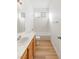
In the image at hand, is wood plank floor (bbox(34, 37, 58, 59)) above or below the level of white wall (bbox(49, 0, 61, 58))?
below

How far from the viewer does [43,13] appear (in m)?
9.52

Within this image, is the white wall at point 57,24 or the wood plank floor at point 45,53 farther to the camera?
the wood plank floor at point 45,53

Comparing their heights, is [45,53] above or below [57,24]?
below

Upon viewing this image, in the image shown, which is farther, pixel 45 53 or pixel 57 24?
pixel 45 53

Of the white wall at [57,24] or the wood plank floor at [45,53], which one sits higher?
the white wall at [57,24]

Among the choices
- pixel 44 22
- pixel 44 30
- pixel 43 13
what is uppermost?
pixel 43 13

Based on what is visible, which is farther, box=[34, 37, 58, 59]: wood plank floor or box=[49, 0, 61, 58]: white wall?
box=[34, 37, 58, 59]: wood plank floor
